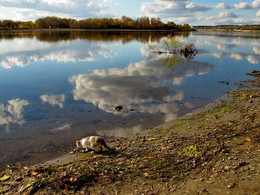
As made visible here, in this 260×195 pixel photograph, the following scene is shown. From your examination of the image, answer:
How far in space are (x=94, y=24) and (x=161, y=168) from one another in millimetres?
173300

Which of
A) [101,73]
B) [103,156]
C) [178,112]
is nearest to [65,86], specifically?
[101,73]

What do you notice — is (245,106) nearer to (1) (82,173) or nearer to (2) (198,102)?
(2) (198,102)

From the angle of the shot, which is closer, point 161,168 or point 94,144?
point 161,168

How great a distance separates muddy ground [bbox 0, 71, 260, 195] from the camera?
5.56m

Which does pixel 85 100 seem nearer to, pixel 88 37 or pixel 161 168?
pixel 161 168

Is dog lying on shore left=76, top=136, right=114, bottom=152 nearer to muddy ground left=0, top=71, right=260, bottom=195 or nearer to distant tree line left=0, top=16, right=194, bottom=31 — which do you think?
muddy ground left=0, top=71, right=260, bottom=195

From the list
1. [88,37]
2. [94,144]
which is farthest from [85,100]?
[88,37]

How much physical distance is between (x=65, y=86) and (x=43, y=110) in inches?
225

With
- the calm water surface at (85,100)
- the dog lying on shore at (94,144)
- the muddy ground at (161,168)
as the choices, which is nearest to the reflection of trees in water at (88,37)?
the calm water surface at (85,100)

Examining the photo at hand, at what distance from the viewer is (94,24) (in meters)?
168

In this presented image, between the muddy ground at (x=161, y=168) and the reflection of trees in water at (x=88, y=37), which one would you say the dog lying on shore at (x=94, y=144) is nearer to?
the muddy ground at (x=161, y=168)

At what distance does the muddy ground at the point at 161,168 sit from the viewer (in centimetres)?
556

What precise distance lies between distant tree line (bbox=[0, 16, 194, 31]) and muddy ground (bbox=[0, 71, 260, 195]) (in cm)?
16864

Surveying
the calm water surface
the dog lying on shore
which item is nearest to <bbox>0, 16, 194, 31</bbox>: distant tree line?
the calm water surface
